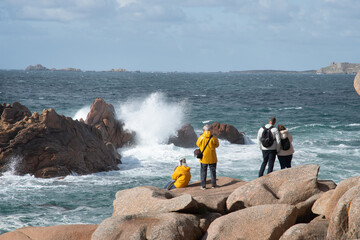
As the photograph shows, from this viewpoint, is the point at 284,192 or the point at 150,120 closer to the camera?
the point at 284,192

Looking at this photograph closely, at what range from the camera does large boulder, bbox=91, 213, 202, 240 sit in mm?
8117

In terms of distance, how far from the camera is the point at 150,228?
27.1ft

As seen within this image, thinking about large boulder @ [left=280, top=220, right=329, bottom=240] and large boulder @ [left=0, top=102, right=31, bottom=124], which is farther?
large boulder @ [left=0, top=102, right=31, bottom=124]

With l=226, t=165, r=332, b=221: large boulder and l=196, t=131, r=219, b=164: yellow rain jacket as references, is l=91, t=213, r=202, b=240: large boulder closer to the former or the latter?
l=226, t=165, r=332, b=221: large boulder

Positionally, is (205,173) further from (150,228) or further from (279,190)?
(150,228)

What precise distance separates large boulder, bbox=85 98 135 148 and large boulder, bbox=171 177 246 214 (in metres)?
14.0

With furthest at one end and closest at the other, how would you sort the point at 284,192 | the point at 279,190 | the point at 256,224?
the point at 279,190
the point at 284,192
the point at 256,224

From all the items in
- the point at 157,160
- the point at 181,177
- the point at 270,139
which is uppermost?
the point at 270,139

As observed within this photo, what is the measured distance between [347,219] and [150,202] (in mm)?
3929

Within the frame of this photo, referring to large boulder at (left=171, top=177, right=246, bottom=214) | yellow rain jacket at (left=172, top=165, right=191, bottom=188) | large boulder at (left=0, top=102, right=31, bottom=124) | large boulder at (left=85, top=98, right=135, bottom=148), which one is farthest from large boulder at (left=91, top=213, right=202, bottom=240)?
large boulder at (left=85, top=98, right=135, bottom=148)

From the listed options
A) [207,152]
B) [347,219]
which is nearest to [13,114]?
[207,152]

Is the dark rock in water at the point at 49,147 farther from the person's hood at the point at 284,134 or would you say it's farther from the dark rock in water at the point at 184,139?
the person's hood at the point at 284,134

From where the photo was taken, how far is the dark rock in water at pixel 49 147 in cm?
1869

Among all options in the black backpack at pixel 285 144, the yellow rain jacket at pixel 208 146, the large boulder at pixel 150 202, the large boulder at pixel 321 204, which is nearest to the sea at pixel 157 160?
the large boulder at pixel 150 202
